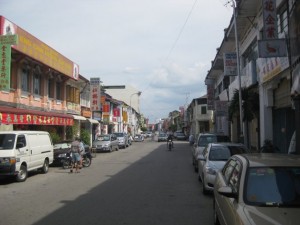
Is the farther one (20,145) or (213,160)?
(20,145)

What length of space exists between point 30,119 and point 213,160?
13.0 meters

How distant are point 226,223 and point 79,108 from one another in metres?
32.4

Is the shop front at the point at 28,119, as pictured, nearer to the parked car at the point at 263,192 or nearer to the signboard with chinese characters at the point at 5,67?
the signboard with chinese characters at the point at 5,67

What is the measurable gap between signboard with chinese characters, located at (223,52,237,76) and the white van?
12001 mm

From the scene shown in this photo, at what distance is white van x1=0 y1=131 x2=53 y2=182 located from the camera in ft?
47.8

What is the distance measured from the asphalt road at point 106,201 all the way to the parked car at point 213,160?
41 cm

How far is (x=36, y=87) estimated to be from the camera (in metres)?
27.1

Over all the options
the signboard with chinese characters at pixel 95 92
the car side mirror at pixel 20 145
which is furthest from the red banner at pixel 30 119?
the signboard with chinese characters at pixel 95 92

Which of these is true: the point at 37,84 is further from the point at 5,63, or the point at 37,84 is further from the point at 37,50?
the point at 5,63

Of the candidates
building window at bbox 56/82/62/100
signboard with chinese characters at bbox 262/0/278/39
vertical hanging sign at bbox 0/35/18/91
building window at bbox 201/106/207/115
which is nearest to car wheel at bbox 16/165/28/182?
vertical hanging sign at bbox 0/35/18/91

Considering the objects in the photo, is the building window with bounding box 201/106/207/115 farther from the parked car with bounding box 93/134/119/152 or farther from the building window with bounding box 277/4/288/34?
the building window with bounding box 277/4/288/34

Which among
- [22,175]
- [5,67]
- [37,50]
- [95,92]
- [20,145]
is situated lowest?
[22,175]

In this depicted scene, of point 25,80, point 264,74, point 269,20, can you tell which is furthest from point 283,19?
point 25,80

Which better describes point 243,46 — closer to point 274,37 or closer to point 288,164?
point 274,37
